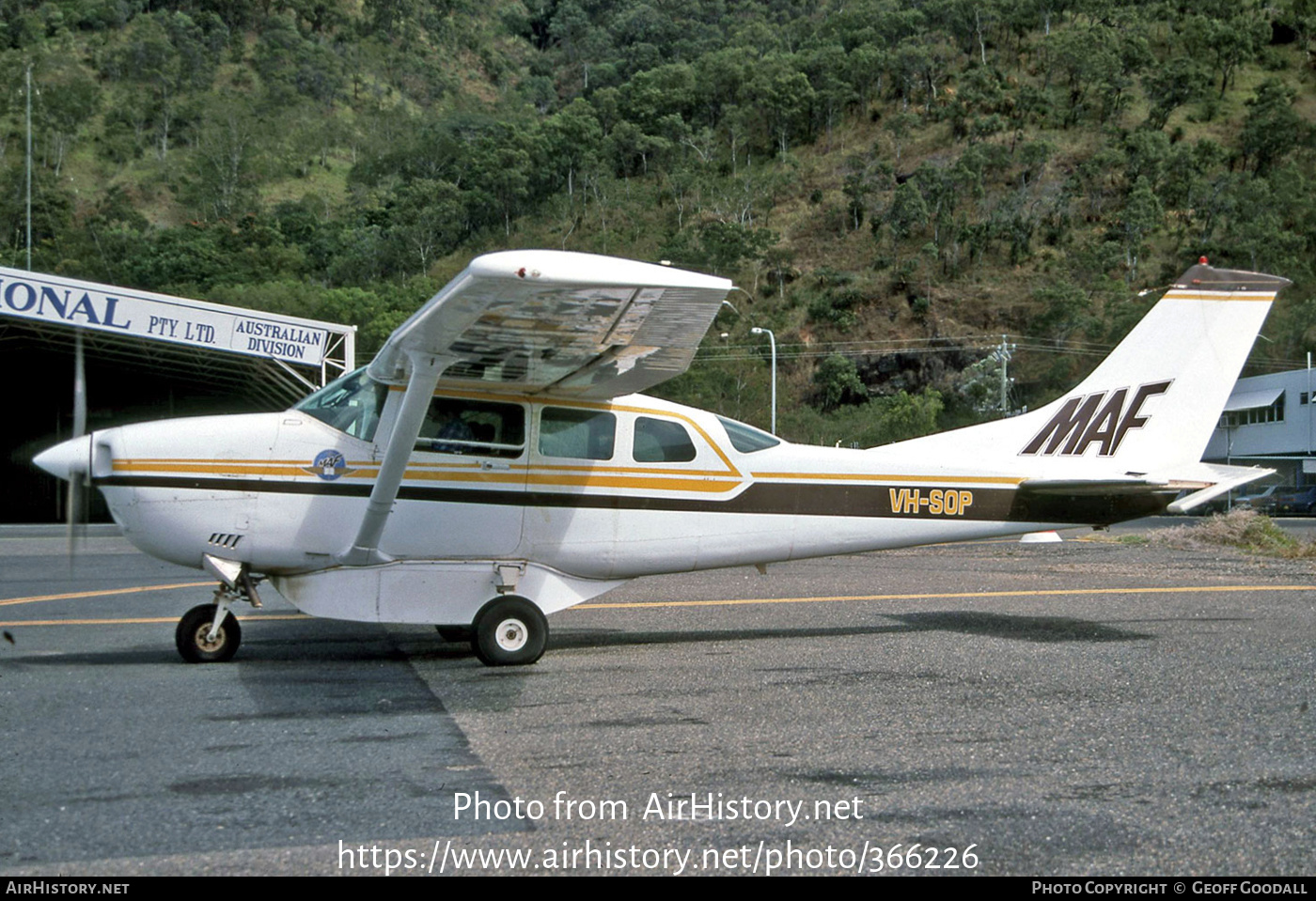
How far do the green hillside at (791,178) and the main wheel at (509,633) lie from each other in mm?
43204

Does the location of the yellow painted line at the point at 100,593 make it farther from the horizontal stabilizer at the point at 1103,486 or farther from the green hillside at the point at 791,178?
the green hillside at the point at 791,178

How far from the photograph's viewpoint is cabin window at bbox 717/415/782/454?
30.3 ft

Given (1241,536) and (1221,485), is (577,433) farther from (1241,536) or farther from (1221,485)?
(1241,536)

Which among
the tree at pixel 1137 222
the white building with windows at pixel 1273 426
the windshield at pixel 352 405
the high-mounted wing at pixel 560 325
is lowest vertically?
the white building with windows at pixel 1273 426

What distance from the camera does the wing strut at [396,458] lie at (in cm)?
743

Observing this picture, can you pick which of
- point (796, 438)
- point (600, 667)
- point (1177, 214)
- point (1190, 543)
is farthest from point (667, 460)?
point (1177, 214)

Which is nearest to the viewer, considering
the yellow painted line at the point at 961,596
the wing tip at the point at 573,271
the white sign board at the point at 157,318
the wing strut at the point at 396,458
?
the wing tip at the point at 573,271

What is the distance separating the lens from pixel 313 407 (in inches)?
338

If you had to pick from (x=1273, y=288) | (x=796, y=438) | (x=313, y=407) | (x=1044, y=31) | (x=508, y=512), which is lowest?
(x=796, y=438)

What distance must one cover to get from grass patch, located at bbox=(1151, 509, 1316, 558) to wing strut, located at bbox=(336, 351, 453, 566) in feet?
48.2

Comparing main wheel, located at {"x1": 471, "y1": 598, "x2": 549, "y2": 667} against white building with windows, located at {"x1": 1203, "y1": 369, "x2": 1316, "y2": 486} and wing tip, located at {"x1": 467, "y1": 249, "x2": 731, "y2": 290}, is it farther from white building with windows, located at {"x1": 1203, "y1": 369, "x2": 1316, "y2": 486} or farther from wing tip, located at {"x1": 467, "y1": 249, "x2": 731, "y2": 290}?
white building with windows, located at {"x1": 1203, "y1": 369, "x2": 1316, "y2": 486}

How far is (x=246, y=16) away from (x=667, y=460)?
15042 cm

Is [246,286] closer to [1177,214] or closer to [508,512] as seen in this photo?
[508,512]

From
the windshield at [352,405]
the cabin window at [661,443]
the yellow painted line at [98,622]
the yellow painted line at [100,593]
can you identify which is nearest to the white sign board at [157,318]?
the yellow painted line at [100,593]
